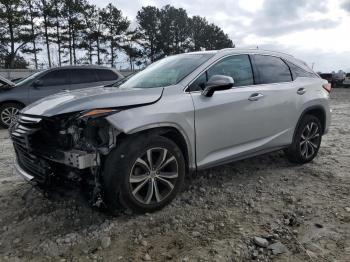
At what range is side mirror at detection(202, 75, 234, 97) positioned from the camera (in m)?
3.96

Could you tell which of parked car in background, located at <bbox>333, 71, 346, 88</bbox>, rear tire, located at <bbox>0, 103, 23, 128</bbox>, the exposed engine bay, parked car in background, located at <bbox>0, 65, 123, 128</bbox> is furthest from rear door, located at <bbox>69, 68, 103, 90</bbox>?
parked car in background, located at <bbox>333, 71, 346, 88</bbox>

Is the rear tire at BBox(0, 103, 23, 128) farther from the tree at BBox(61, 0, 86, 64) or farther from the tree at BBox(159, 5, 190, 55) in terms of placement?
the tree at BBox(159, 5, 190, 55)

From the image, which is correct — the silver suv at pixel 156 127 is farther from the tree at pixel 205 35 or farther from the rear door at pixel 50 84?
the tree at pixel 205 35

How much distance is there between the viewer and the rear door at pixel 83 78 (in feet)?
33.2

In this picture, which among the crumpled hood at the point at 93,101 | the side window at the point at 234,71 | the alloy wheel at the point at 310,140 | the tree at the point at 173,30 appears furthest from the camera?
the tree at the point at 173,30

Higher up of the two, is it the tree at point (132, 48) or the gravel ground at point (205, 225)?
the tree at point (132, 48)

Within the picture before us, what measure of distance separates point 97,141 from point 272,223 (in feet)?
6.10

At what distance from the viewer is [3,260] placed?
10.3 feet

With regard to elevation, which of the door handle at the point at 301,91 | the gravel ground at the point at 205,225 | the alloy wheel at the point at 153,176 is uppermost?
the door handle at the point at 301,91

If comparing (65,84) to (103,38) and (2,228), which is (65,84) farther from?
(103,38)

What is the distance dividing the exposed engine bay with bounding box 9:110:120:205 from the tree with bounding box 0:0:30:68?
117 feet

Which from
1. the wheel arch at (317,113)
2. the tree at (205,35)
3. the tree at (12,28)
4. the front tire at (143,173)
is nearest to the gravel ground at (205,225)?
the front tire at (143,173)

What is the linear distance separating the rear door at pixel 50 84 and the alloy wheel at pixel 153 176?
22.0 feet

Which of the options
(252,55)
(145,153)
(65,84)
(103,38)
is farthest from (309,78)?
(103,38)
